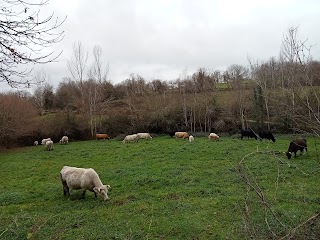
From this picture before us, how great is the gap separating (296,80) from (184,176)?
11.1 m

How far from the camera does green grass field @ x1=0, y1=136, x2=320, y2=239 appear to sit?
7.95 meters

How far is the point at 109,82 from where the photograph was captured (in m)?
54.3

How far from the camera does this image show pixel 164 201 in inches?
422

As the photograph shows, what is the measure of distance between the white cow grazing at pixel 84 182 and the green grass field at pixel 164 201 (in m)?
0.35

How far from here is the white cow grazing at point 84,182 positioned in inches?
455

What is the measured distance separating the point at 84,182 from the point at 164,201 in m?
3.28

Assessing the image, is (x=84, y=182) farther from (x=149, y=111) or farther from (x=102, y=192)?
(x=149, y=111)

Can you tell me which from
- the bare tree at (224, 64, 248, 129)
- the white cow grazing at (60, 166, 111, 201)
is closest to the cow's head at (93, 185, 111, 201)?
the white cow grazing at (60, 166, 111, 201)

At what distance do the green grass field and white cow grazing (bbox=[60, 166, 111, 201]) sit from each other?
1.14ft

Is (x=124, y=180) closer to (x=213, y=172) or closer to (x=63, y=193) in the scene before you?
(x=63, y=193)

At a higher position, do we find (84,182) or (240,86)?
(240,86)

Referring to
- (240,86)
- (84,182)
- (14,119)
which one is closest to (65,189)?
(84,182)

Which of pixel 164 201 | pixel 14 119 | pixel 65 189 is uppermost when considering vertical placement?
pixel 14 119

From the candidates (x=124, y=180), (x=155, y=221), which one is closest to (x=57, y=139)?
(x=124, y=180)
